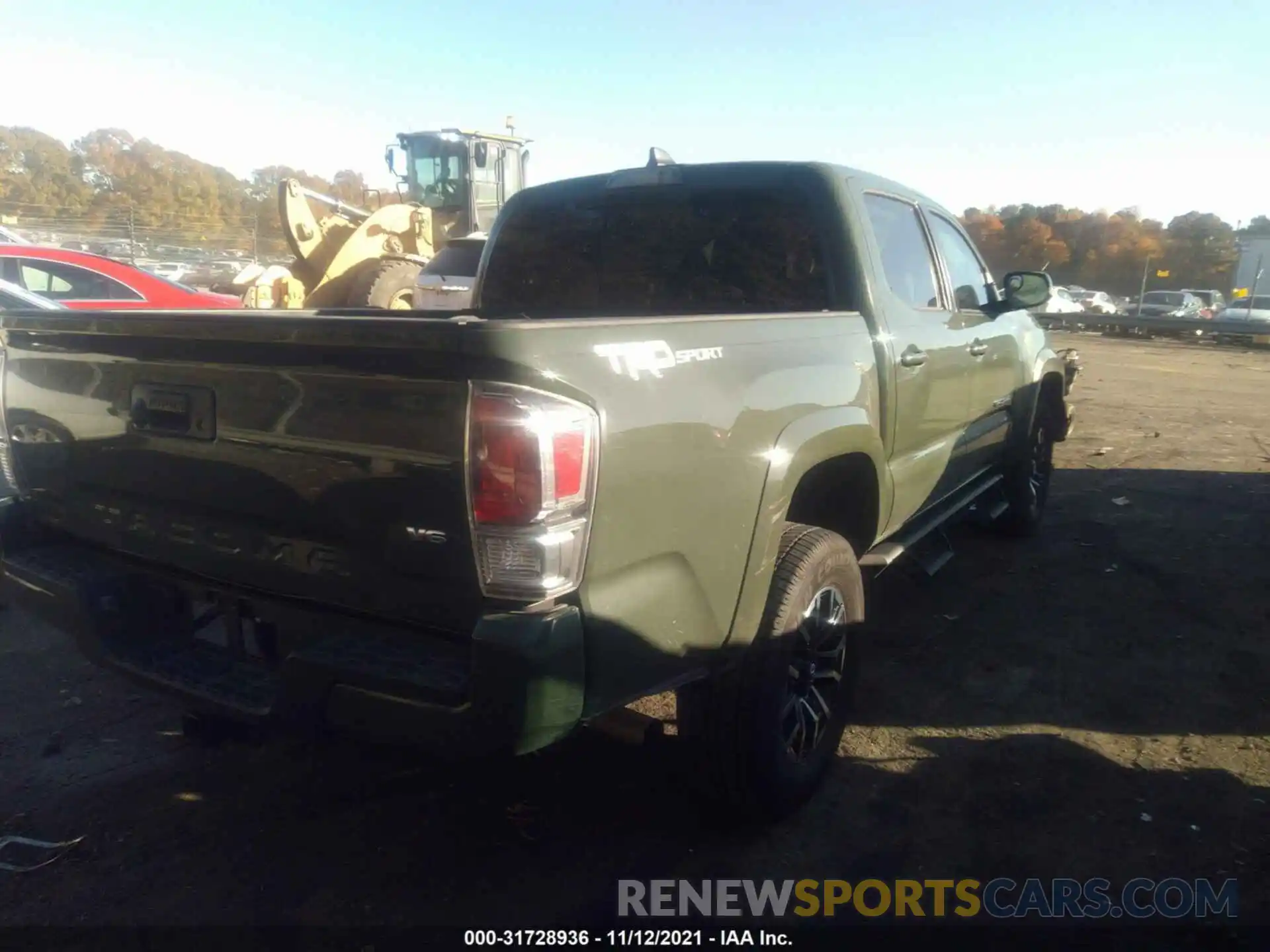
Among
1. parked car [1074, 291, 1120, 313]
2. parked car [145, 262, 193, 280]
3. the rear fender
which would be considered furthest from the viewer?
parked car [1074, 291, 1120, 313]

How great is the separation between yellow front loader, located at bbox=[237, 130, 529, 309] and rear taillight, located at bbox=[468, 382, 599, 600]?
10.0 metres

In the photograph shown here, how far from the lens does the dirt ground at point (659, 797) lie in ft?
8.84

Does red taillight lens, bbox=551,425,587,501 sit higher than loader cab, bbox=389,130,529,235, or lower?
lower

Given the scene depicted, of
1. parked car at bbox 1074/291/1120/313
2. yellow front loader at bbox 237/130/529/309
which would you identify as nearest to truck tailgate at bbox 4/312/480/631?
yellow front loader at bbox 237/130/529/309

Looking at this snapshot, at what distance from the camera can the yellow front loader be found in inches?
503

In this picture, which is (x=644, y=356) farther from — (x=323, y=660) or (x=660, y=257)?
(x=660, y=257)

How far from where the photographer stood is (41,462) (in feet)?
9.54

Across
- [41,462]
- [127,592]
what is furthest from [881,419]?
[41,462]

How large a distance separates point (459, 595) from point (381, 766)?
158 centimetres

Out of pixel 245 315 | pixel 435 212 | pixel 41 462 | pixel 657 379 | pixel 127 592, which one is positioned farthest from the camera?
pixel 435 212

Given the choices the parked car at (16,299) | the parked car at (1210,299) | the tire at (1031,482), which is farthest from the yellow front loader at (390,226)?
the parked car at (1210,299)

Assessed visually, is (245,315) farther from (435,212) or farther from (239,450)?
(435,212)

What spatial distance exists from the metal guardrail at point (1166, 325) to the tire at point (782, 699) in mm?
23484
